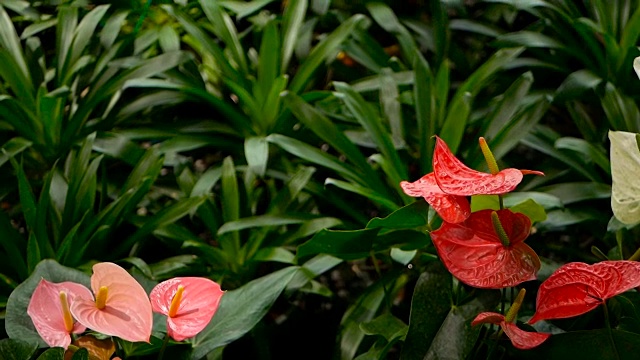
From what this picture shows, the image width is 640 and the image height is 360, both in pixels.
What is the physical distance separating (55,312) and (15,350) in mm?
65

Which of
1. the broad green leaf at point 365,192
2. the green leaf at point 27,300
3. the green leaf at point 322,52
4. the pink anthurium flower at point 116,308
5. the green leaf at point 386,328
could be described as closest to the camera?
the pink anthurium flower at point 116,308

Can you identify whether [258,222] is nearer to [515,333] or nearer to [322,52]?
[322,52]

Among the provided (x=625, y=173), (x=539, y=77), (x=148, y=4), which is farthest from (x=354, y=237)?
(x=539, y=77)

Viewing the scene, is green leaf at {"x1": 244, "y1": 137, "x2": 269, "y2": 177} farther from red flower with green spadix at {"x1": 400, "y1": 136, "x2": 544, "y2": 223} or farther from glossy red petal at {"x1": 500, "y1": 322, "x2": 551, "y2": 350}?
glossy red petal at {"x1": 500, "y1": 322, "x2": 551, "y2": 350}

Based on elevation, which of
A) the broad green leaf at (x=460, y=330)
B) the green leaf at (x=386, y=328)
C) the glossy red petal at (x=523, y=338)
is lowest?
the green leaf at (x=386, y=328)

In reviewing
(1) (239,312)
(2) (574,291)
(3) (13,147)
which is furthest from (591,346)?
(3) (13,147)

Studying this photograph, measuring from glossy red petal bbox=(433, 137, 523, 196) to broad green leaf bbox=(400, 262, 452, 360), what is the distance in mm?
159

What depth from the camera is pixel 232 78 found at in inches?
58.4

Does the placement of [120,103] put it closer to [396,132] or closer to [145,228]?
[145,228]

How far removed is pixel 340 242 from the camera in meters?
1.02

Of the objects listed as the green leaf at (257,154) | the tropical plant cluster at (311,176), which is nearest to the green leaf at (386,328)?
the tropical plant cluster at (311,176)

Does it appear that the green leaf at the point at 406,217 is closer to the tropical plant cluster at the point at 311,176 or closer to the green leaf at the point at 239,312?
the tropical plant cluster at the point at 311,176

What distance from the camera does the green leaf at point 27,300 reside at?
36.1 inches

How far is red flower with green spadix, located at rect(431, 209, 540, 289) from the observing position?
2.77ft
